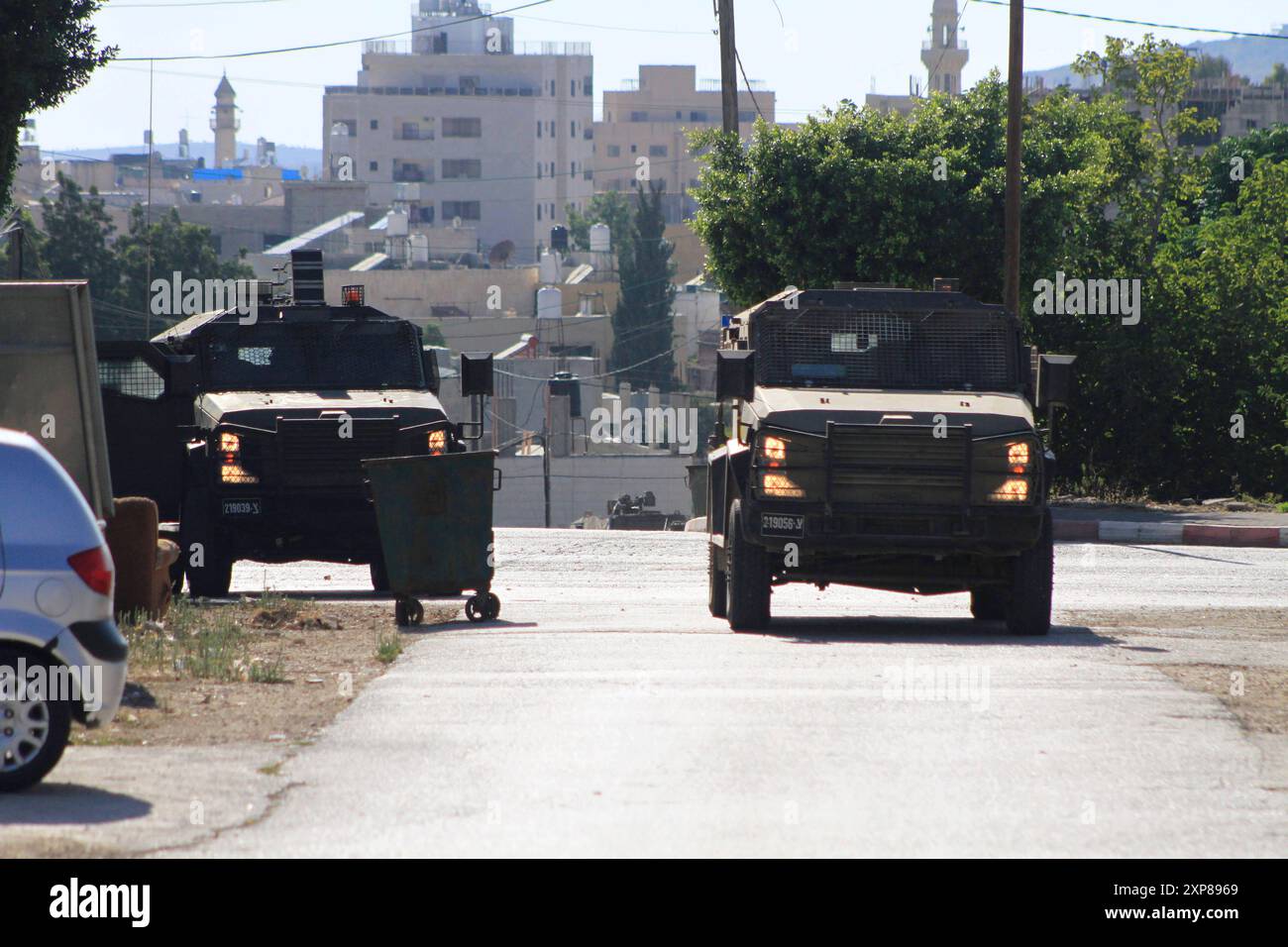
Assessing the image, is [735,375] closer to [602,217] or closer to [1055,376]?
[1055,376]

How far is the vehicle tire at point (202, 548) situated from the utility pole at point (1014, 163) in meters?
12.4

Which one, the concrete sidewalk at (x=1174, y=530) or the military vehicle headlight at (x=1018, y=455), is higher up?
the military vehicle headlight at (x=1018, y=455)

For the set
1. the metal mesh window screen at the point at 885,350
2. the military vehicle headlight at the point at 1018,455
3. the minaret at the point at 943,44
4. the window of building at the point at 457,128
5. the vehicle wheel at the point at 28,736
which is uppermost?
the minaret at the point at 943,44

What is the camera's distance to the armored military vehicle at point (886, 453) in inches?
487

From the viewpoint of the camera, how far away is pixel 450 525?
13.6m

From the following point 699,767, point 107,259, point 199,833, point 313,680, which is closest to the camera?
point 199,833

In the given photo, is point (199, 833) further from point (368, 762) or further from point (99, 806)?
point (368, 762)

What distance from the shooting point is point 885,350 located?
44.7 feet

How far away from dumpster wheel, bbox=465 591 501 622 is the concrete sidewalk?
12.2 metres

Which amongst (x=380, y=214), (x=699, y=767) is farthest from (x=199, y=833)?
(x=380, y=214)

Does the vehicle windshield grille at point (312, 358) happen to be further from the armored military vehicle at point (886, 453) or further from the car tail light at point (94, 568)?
the car tail light at point (94, 568)

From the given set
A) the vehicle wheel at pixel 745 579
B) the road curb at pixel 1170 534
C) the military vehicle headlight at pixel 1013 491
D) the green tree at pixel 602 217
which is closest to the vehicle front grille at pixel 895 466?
the military vehicle headlight at pixel 1013 491

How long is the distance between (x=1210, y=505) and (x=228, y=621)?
19.3 metres

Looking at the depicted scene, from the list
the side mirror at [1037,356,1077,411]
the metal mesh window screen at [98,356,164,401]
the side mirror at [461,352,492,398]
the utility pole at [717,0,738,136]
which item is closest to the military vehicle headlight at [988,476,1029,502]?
the side mirror at [1037,356,1077,411]
